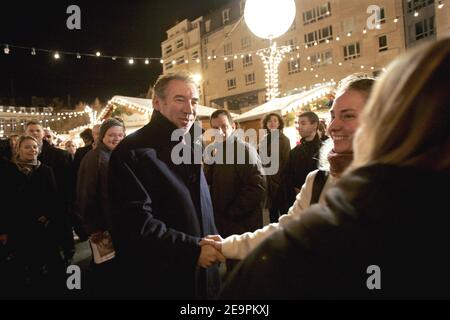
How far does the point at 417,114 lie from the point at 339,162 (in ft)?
3.78

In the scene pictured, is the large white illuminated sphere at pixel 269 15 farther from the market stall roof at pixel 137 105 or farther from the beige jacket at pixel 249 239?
the market stall roof at pixel 137 105

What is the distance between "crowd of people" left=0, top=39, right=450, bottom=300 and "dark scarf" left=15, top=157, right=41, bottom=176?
0.02 m

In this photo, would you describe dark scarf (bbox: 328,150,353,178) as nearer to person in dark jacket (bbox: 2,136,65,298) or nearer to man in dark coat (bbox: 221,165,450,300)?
man in dark coat (bbox: 221,165,450,300)

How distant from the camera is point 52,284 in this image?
A: 492cm

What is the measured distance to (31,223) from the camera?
4.77 meters

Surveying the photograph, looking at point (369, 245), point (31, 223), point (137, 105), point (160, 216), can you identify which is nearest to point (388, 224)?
point (369, 245)

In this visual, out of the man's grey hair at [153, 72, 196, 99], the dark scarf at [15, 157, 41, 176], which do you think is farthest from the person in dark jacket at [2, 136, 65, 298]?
the man's grey hair at [153, 72, 196, 99]

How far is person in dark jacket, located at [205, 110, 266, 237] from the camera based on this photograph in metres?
4.08

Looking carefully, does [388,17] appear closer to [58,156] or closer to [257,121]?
[257,121]

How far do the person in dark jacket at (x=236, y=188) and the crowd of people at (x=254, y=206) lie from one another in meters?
0.02

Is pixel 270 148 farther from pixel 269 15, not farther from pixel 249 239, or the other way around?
pixel 249 239

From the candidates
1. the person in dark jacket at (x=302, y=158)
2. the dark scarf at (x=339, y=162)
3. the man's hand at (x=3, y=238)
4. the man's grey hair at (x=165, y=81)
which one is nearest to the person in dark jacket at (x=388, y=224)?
the dark scarf at (x=339, y=162)

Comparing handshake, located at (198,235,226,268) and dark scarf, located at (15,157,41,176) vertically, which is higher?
dark scarf, located at (15,157,41,176)
